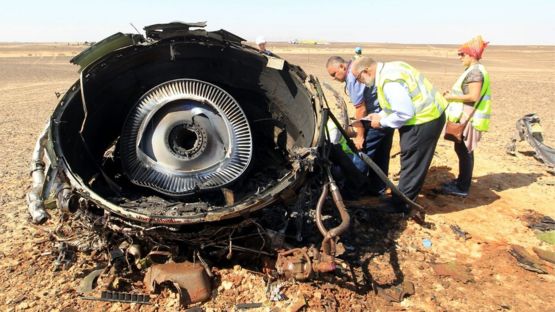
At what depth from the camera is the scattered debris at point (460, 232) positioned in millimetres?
4199

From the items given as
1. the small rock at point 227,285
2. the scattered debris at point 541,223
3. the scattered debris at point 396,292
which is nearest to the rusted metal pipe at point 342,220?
the scattered debris at point 396,292

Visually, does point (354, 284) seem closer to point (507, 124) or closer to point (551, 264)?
point (551, 264)

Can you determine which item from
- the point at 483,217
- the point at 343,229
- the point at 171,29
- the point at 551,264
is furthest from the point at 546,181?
the point at 171,29

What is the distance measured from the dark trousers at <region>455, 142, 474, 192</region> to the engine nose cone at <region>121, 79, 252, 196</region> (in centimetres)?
247

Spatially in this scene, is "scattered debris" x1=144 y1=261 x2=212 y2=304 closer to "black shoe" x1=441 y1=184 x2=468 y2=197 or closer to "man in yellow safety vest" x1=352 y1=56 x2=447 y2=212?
"man in yellow safety vest" x1=352 y1=56 x2=447 y2=212

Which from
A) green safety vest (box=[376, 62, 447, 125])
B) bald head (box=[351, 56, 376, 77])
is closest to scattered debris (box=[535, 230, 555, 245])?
green safety vest (box=[376, 62, 447, 125])

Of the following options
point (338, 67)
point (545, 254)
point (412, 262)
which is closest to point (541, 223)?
point (545, 254)

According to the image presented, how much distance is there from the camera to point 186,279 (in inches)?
121

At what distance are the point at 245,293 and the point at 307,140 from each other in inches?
51.6

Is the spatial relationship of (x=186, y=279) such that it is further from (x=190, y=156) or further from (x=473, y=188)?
(x=473, y=188)

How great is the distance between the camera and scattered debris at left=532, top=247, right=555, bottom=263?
386 cm

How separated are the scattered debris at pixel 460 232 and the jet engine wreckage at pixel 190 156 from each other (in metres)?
0.58

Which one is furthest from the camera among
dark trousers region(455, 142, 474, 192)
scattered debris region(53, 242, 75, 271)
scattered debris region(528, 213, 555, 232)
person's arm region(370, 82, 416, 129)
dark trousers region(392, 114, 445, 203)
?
dark trousers region(455, 142, 474, 192)

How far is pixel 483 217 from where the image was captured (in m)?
4.66
